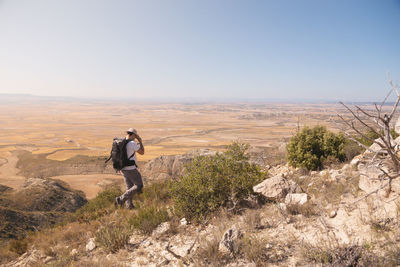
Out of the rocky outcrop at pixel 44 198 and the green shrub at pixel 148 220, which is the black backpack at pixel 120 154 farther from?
the rocky outcrop at pixel 44 198

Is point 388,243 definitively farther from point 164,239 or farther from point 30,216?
point 30,216

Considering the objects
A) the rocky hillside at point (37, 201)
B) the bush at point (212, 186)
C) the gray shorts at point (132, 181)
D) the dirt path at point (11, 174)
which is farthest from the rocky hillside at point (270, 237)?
the dirt path at point (11, 174)

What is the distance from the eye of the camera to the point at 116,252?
11.7ft

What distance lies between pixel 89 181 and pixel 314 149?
23076 mm

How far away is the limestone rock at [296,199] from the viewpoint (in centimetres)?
409

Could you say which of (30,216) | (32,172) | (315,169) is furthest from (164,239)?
(32,172)

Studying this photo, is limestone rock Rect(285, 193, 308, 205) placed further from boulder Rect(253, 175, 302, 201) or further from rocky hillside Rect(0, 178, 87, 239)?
rocky hillside Rect(0, 178, 87, 239)

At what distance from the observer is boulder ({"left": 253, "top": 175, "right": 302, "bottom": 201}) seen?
467 cm

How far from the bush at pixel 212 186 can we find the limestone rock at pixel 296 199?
794mm

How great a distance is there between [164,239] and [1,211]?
12.5 metres

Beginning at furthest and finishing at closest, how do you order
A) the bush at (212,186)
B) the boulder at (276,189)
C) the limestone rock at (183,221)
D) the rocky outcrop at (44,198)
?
the rocky outcrop at (44,198)
the boulder at (276,189)
the bush at (212,186)
the limestone rock at (183,221)

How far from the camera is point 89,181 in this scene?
23875mm

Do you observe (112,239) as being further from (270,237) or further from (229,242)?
(270,237)

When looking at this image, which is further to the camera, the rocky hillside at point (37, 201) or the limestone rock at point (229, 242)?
the rocky hillside at point (37, 201)
